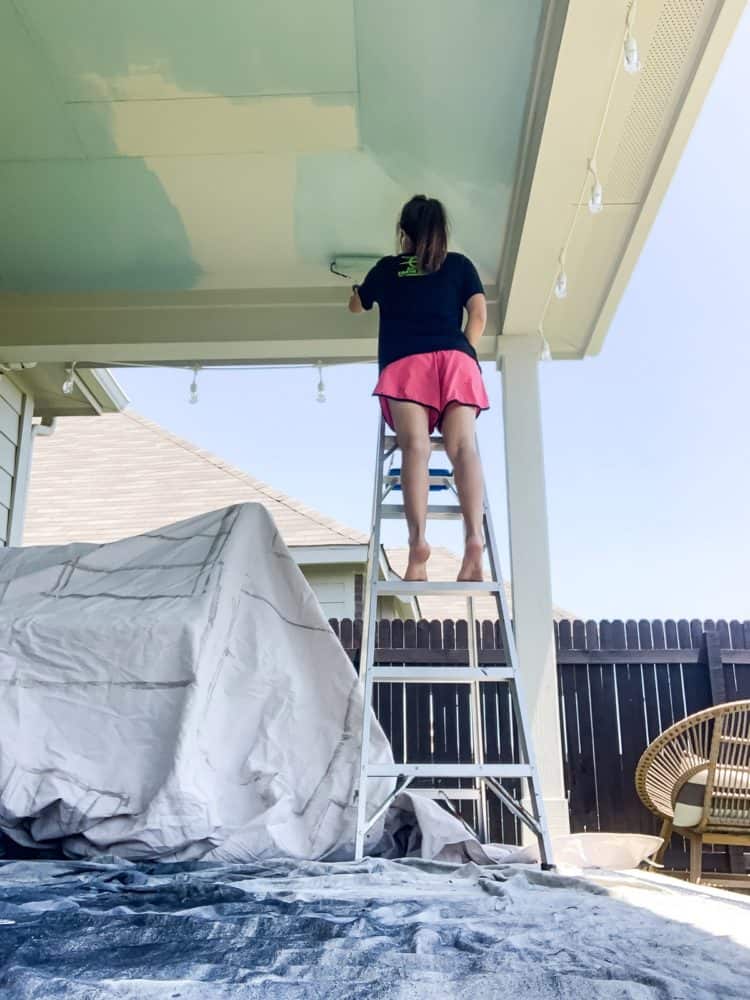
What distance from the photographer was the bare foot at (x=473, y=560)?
8.49 feet

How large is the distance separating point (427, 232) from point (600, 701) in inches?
129

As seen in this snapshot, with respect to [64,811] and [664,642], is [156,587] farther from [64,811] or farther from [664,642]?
[664,642]

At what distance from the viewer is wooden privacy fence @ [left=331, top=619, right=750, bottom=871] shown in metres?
5.06

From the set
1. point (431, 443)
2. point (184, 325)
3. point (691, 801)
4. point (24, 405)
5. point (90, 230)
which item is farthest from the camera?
point (24, 405)

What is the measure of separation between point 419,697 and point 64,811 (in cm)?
354

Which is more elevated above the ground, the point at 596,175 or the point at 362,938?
the point at 596,175

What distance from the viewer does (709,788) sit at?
341cm

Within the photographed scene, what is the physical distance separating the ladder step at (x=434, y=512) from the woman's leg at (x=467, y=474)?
14cm

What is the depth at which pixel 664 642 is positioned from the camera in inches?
207

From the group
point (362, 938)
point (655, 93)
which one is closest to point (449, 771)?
point (362, 938)

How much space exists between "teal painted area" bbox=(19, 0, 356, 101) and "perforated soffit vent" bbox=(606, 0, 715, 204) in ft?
3.09

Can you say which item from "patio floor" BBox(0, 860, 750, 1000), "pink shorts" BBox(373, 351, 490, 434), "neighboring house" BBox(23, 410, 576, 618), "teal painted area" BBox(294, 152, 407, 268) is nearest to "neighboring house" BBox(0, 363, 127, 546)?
"teal painted area" BBox(294, 152, 407, 268)

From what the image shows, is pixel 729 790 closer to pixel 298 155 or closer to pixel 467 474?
pixel 467 474

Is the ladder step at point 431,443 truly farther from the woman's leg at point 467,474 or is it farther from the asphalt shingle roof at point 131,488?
the asphalt shingle roof at point 131,488
